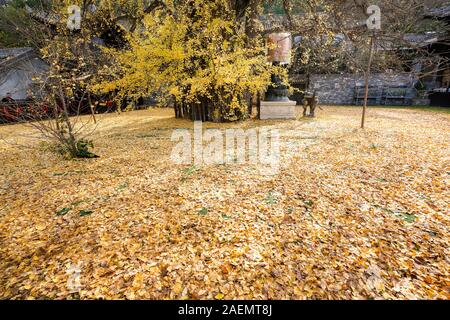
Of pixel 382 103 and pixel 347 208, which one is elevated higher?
pixel 382 103

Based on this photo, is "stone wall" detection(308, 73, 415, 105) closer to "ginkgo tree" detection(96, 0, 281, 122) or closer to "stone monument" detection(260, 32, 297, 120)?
"stone monument" detection(260, 32, 297, 120)

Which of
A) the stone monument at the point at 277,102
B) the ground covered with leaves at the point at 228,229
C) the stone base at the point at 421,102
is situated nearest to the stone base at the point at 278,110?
the stone monument at the point at 277,102

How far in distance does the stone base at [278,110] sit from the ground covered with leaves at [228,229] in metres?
5.77

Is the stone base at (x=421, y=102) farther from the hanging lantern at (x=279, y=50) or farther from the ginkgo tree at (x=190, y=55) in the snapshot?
the ginkgo tree at (x=190, y=55)

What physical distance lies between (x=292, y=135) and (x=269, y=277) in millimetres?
6323

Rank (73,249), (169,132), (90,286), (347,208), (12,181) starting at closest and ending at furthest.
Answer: (90,286) → (73,249) → (347,208) → (12,181) → (169,132)

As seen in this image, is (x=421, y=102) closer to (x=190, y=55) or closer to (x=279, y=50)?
(x=279, y=50)

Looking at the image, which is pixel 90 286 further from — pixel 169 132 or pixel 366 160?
pixel 169 132

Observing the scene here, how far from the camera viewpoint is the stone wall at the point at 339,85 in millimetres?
17547

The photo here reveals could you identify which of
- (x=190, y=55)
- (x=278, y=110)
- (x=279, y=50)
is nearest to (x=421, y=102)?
(x=278, y=110)

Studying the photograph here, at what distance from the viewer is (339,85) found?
1844 cm
